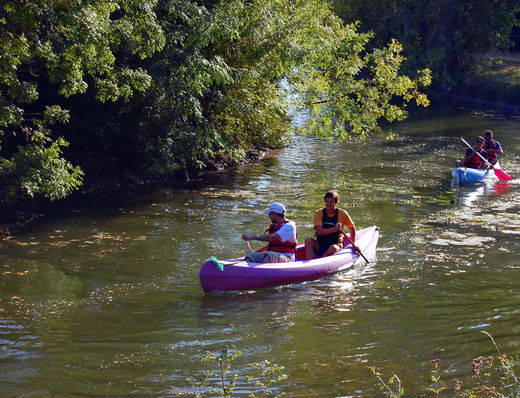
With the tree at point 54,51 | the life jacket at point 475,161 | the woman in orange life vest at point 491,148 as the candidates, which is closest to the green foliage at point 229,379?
the tree at point 54,51

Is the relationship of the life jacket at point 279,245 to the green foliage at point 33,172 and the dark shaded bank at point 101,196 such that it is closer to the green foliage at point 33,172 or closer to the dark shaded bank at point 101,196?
the green foliage at point 33,172

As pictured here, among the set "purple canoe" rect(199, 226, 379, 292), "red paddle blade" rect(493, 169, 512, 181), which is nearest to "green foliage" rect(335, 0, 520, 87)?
"red paddle blade" rect(493, 169, 512, 181)

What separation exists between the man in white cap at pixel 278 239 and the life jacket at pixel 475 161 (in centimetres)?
1062

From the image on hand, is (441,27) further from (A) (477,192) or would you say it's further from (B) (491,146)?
(A) (477,192)

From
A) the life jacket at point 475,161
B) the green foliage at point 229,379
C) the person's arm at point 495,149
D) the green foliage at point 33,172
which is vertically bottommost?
the green foliage at point 229,379

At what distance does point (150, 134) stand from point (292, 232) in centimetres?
694

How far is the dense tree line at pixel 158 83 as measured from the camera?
12.7 meters

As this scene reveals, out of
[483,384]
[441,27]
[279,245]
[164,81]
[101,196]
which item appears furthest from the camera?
[441,27]

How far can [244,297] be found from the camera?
10.9m

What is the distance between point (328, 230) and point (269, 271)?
163cm

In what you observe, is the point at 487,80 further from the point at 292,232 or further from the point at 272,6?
the point at 292,232

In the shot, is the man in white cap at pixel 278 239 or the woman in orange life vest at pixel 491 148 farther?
the woman in orange life vest at pixel 491 148

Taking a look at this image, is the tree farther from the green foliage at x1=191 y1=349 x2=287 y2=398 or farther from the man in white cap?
the green foliage at x1=191 y1=349 x2=287 y2=398

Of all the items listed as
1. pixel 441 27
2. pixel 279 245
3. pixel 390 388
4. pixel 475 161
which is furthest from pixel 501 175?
pixel 441 27
